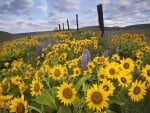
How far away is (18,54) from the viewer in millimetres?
12664

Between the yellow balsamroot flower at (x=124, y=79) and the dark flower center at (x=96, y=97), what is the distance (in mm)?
620

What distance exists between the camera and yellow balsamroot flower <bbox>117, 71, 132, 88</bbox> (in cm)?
384

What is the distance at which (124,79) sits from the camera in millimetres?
3883

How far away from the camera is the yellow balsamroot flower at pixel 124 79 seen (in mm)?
3844

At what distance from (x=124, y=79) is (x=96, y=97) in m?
0.69

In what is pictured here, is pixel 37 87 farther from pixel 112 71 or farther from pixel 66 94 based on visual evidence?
pixel 112 71

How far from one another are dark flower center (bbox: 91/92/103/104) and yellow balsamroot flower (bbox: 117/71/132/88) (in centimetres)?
62

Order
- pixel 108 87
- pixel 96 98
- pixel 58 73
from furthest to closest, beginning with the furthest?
pixel 58 73 → pixel 108 87 → pixel 96 98

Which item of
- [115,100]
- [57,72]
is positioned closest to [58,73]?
[57,72]

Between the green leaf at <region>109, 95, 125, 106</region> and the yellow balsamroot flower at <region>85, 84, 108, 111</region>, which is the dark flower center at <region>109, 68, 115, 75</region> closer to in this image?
the green leaf at <region>109, 95, 125, 106</region>

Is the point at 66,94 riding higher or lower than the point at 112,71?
lower

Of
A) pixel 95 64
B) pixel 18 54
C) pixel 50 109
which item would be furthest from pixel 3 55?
pixel 50 109

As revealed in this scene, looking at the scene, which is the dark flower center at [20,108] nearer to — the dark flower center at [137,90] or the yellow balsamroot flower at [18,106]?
the yellow balsamroot flower at [18,106]

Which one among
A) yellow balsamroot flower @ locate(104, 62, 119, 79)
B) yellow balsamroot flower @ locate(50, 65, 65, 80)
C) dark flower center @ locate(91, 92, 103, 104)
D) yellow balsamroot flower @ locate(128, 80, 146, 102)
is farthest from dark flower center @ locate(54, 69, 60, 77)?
dark flower center @ locate(91, 92, 103, 104)
